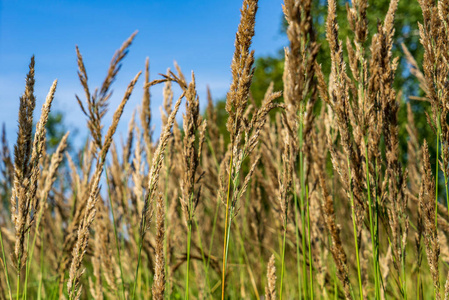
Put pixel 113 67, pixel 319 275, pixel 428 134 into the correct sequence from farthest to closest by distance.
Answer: pixel 428 134 < pixel 319 275 < pixel 113 67

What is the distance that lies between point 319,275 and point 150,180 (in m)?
1.21

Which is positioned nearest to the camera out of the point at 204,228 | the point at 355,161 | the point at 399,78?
the point at 355,161

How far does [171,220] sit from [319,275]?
1.13 m

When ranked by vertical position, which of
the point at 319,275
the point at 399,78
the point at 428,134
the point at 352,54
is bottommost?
the point at 319,275

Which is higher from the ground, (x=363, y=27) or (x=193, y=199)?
(x=363, y=27)

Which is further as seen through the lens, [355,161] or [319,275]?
[319,275]

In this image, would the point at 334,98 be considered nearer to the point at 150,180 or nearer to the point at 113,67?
the point at 150,180

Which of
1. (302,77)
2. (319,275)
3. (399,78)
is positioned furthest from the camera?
(399,78)

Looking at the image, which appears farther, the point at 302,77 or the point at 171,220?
the point at 171,220

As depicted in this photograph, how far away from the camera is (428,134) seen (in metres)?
13.4

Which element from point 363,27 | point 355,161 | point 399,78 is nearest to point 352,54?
point 363,27

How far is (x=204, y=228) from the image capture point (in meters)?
4.69

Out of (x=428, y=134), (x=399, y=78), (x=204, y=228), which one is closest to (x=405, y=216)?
(x=204, y=228)

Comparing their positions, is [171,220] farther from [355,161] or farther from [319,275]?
[355,161]
